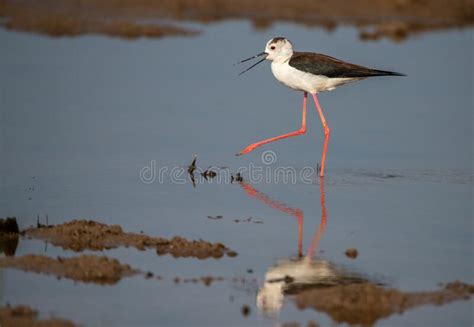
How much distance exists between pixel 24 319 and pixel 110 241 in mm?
1565

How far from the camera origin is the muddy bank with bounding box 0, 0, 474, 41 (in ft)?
54.4

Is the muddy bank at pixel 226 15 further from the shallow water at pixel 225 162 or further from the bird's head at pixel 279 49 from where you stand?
the bird's head at pixel 279 49

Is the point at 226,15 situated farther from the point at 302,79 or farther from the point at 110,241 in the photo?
the point at 110,241

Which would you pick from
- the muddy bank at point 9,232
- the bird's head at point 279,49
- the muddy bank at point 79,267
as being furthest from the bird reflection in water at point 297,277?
the bird's head at point 279,49

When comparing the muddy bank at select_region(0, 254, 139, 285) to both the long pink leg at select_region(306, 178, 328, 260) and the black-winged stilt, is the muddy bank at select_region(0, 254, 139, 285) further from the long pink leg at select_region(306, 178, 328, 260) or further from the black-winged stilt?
the black-winged stilt

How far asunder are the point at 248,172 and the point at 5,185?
2262 mm

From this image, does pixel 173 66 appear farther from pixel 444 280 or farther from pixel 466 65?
pixel 444 280

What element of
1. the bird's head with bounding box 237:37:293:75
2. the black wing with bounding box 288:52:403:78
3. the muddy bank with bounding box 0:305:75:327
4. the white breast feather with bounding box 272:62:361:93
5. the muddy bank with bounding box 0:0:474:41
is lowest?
the muddy bank with bounding box 0:305:75:327

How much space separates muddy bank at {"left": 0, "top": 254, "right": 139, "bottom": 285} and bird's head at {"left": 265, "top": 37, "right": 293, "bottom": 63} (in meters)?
4.11

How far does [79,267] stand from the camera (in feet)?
20.9

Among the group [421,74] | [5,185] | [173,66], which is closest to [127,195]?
[5,185]

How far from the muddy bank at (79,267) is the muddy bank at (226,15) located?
10188 millimetres

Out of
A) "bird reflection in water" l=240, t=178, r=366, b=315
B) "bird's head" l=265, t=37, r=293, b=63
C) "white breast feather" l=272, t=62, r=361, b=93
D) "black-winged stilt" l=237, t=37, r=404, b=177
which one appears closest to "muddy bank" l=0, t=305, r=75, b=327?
"bird reflection in water" l=240, t=178, r=366, b=315

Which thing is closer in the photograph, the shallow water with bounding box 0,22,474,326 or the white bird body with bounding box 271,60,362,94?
the shallow water with bounding box 0,22,474,326
